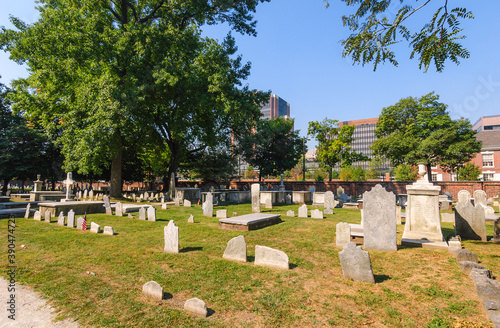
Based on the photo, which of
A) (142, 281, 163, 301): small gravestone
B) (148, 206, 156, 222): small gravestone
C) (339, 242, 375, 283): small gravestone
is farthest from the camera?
(148, 206, 156, 222): small gravestone

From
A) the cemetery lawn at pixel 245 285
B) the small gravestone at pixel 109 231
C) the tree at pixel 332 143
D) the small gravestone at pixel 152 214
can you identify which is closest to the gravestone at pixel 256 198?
the small gravestone at pixel 152 214

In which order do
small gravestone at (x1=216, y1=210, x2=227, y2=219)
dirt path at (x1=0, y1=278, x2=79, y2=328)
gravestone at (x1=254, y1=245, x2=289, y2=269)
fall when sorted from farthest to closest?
small gravestone at (x1=216, y1=210, x2=227, y2=219)
gravestone at (x1=254, y1=245, x2=289, y2=269)
dirt path at (x1=0, y1=278, x2=79, y2=328)

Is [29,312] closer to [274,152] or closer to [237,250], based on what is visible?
[237,250]

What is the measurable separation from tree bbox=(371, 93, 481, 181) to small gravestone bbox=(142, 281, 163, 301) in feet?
103

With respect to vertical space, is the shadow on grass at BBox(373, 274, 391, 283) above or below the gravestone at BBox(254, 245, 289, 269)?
below

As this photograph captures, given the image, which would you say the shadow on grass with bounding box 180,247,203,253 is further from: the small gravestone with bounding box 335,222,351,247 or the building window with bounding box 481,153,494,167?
the building window with bounding box 481,153,494,167

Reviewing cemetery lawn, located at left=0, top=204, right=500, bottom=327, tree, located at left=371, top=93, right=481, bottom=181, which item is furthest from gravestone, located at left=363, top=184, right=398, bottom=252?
tree, located at left=371, top=93, right=481, bottom=181

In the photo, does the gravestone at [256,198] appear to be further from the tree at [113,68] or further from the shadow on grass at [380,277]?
the shadow on grass at [380,277]

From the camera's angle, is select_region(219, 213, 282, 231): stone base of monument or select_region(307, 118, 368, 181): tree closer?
select_region(219, 213, 282, 231): stone base of monument

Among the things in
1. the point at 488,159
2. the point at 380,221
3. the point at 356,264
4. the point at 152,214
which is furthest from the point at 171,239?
the point at 488,159

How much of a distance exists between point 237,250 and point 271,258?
3.02ft

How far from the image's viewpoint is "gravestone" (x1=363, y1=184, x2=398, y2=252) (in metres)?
7.03

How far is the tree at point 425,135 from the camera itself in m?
28.1

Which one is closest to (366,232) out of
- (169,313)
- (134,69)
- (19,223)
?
(169,313)
